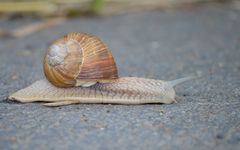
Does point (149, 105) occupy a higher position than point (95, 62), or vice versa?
point (95, 62)

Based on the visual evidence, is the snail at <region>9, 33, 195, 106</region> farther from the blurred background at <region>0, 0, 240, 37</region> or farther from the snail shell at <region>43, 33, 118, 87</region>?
the blurred background at <region>0, 0, 240, 37</region>

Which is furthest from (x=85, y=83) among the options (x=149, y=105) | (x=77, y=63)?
(x=149, y=105)

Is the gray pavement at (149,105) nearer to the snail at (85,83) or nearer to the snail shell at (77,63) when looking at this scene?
the snail at (85,83)

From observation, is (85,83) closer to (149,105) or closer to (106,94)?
(106,94)

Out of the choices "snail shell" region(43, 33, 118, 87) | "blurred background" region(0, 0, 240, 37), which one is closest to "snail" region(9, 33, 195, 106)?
Answer: "snail shell" region(43, 33, 118, 87)

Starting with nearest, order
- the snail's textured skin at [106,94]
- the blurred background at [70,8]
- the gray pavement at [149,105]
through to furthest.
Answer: the gray pavement at [149,105] → the snail's textured skin at [106,94] → the blurred background at [70,8]

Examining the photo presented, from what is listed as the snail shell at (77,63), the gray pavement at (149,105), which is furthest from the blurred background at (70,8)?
the snail shell at (77,63)
